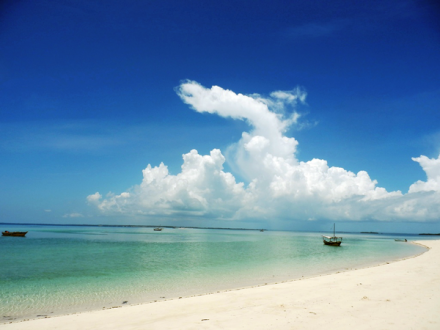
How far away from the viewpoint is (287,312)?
36.8ft

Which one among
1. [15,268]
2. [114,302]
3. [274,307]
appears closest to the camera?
[274,307]

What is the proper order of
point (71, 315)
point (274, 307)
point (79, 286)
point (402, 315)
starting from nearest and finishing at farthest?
point (402, 315)
point (274, 307)
point (71, 315)
point (79, 286)

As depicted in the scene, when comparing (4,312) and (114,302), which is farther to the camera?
(114,302)

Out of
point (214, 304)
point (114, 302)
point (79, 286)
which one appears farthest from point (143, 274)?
point (214, 304)

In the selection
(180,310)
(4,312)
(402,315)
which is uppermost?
(402,315)

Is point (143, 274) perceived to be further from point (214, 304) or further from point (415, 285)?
point (415, 285)

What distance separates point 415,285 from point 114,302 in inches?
695

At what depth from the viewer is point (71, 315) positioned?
42.7 ft

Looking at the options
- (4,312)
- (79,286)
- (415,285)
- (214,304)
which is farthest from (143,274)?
(415,285)

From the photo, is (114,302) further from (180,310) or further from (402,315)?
(402,315)

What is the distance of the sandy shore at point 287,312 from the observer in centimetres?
978

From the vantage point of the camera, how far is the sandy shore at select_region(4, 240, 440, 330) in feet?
32.1

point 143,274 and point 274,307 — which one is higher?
point 274,307

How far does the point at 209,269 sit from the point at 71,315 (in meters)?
16.9
